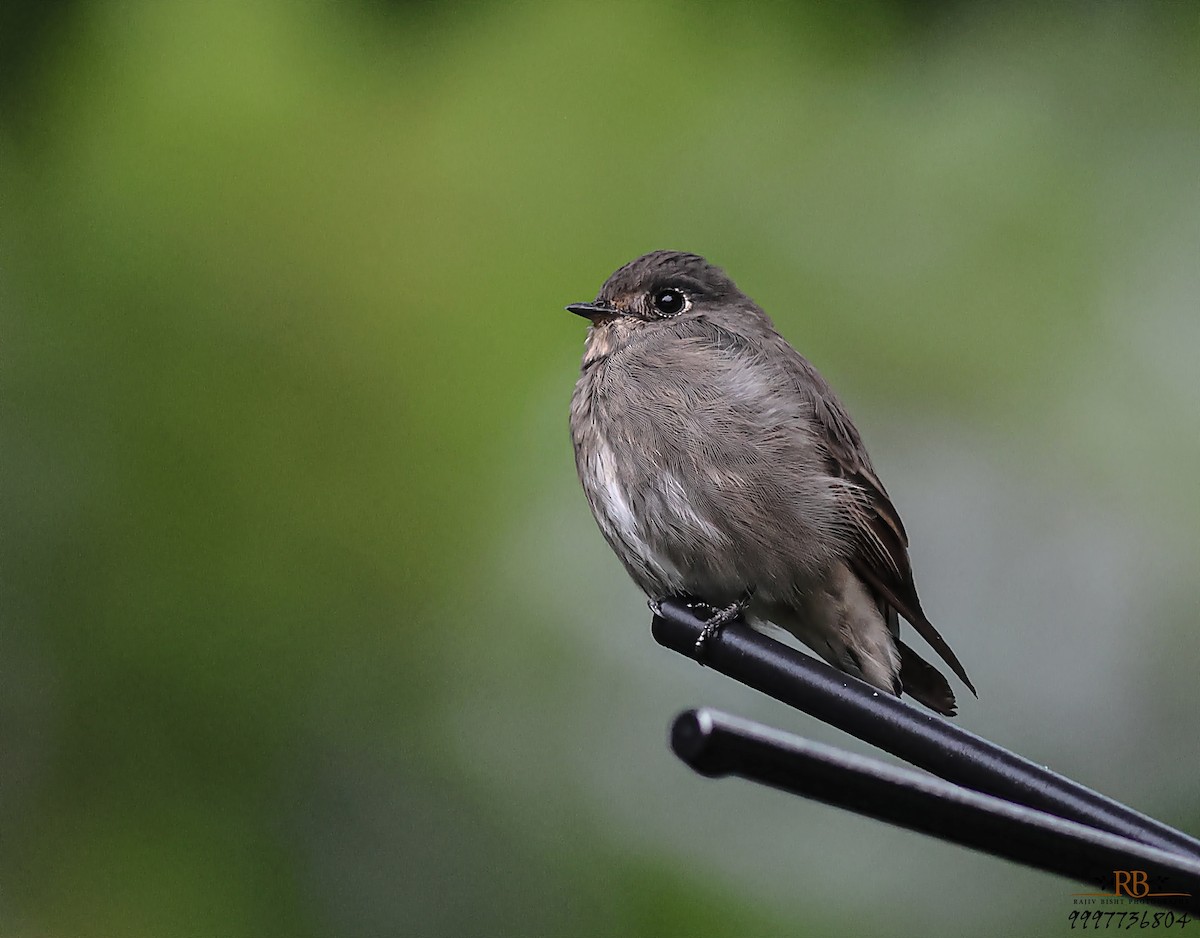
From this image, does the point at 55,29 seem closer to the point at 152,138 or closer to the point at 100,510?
the point at 152,138

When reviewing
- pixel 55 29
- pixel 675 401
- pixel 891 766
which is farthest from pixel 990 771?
pixel 55 29

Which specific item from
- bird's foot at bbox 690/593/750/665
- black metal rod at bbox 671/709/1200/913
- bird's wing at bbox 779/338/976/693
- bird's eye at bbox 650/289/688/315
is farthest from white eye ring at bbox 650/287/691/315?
black metal rod at bbox 671/709/1200/913

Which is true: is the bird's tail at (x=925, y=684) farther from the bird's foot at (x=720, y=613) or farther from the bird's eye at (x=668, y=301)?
the bird's eye at (x=668, y=301)

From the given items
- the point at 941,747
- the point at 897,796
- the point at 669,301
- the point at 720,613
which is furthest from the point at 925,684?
the point at 897,796

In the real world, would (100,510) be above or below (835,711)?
above

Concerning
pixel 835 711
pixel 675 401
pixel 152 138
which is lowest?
pixel 835 711

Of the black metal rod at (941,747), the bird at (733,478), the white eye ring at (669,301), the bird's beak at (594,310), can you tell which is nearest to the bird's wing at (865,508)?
the bird at (733,478)

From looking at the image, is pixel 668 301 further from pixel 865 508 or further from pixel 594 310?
pixel 865 508
